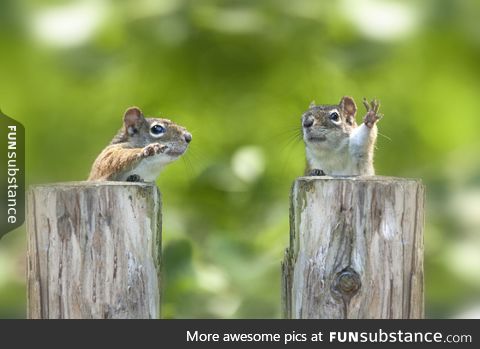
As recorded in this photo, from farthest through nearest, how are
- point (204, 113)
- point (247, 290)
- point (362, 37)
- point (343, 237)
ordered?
1. point (204, 113)
2. point (362, 37)
3. point (247, 290)
4. point (343, 237)

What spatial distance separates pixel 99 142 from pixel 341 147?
4.66 ft

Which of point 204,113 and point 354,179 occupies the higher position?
point 204,113

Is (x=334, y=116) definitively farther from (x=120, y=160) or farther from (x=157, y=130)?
(x=120, y=160)

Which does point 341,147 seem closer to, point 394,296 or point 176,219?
point 394,296

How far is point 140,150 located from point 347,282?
0.96m

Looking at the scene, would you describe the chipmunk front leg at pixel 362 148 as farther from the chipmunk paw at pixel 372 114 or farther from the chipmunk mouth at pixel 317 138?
the chipmunk paw at pixel 372 114

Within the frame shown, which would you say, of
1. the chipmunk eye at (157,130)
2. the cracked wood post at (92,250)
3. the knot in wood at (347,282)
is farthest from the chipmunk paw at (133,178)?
the knot in wood at (347,282)

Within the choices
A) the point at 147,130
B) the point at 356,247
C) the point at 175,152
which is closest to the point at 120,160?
the point at 175,152

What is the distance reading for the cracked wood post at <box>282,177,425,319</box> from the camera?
8.10 feet

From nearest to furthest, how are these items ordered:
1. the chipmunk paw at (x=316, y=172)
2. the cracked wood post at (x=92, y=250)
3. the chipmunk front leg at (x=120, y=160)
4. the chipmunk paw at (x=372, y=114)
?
the cracked wood post at (x=92, y=250)
the chipmunk paw at (x=372, y=114)
the chipmunk front leg at (x=120, y=160)
the chipmunk paw at (x=316, y=172)

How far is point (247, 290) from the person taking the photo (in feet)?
12.5

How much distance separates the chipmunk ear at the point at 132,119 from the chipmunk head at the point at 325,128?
61cm

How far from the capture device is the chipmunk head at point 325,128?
325cm
